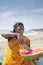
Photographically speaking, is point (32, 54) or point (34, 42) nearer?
point (32, 54)

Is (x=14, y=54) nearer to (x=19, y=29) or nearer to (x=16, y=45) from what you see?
(x=16, y=45)

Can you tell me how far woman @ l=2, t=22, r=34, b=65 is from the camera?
380 cm

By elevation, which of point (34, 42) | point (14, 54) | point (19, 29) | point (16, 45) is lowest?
point (34, 42)

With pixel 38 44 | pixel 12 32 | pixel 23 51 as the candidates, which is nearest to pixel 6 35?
pixel 12 32

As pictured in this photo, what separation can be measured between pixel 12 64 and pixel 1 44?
559 cm

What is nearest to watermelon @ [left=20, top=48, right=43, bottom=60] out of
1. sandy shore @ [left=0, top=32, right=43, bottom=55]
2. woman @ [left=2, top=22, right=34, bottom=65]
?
woman @ [left=2, top=22, right=34, bottom=65]

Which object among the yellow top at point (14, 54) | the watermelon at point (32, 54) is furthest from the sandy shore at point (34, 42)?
the watermelon at point (32, 54)

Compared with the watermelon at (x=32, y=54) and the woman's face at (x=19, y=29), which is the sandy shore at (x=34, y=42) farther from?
the watermelon at (x=32, y=54)

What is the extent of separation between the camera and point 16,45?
13.0 ft

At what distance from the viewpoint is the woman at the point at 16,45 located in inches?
149

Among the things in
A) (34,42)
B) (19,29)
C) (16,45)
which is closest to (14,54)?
(16,45)

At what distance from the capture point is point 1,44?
31.4 feet

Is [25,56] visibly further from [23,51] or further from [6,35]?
[6,35]

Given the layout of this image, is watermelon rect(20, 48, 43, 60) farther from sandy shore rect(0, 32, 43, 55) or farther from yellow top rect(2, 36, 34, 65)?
sandy shore rect(0, 32, 43, 55)
